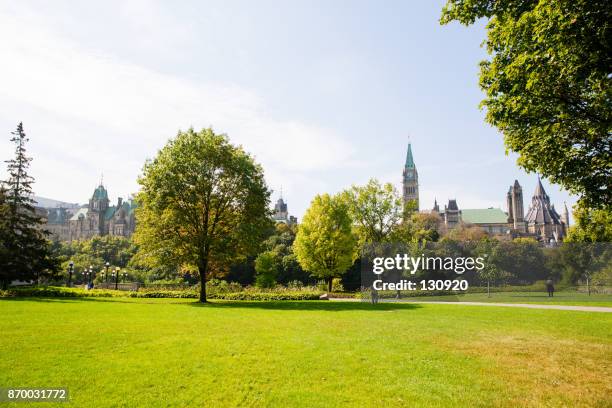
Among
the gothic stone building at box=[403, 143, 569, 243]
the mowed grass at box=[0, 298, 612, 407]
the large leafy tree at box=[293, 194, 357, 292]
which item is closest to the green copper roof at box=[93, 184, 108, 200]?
the gothic stone building at box=[403, 143, 569, 243]

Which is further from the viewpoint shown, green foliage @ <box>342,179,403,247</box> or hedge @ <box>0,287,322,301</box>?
green foliage @ <box>342,179,403,247</box>

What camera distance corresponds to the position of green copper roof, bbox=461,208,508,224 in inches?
6265

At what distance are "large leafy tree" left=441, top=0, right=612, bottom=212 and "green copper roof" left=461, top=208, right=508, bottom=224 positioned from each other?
15760cm

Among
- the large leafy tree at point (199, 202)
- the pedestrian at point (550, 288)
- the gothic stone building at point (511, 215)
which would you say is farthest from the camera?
the gothic stone building at point (511, 215)

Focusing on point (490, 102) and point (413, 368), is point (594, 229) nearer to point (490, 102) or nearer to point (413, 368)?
point (490, 102)

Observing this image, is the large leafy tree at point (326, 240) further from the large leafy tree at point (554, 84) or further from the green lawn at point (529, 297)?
the large leafy tree at point (554, 84)

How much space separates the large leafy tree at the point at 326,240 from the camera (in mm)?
44438

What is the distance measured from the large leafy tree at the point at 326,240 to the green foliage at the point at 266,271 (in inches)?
483

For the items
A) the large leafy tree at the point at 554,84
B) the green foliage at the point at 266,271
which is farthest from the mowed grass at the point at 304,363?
the green foliage at the point at 266,271

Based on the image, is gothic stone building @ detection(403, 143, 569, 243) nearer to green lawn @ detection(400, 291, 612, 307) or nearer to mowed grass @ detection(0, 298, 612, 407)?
green lawn @ detection(400, 291, 612, 307)

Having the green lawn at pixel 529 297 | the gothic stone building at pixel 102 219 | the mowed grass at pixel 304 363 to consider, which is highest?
the gothic stone building at pixel 102 219

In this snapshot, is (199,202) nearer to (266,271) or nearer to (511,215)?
(266,271)

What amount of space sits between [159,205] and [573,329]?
25.0 metres

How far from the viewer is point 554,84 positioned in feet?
37.3
